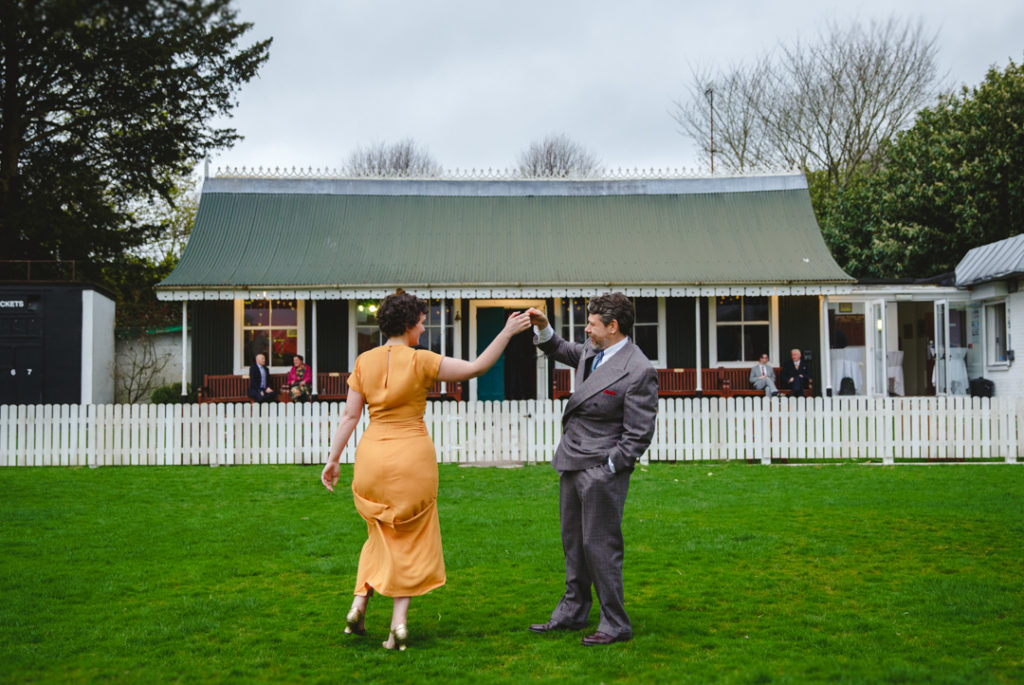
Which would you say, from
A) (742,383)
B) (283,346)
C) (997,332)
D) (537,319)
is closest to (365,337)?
(283,346)

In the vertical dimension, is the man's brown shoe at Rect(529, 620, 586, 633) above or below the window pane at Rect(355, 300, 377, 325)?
below

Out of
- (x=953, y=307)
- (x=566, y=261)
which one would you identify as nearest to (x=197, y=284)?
(x=566, y=261)

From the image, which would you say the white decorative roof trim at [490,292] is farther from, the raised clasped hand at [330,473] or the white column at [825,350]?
the raised clasped hand at [330,473]

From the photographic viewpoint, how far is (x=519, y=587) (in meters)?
6.10

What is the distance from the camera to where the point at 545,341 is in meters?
5.19

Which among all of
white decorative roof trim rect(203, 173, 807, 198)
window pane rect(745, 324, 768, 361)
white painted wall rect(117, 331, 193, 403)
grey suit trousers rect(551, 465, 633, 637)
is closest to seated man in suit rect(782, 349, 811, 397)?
window pane rect(745, 324, 768, 361)

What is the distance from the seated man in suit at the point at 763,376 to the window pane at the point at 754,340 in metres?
1.59

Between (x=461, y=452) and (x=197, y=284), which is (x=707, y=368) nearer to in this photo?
(x=461, y=452)

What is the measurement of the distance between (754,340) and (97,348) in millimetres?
15122

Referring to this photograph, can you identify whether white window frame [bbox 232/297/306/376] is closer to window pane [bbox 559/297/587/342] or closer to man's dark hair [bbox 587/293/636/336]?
window pane [bbox 559/297/587/342]

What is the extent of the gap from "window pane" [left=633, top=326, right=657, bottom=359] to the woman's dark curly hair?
1589cm

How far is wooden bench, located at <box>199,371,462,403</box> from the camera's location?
18656 mm

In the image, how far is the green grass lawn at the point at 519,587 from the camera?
4438 mm

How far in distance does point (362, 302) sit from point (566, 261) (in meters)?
4.79
